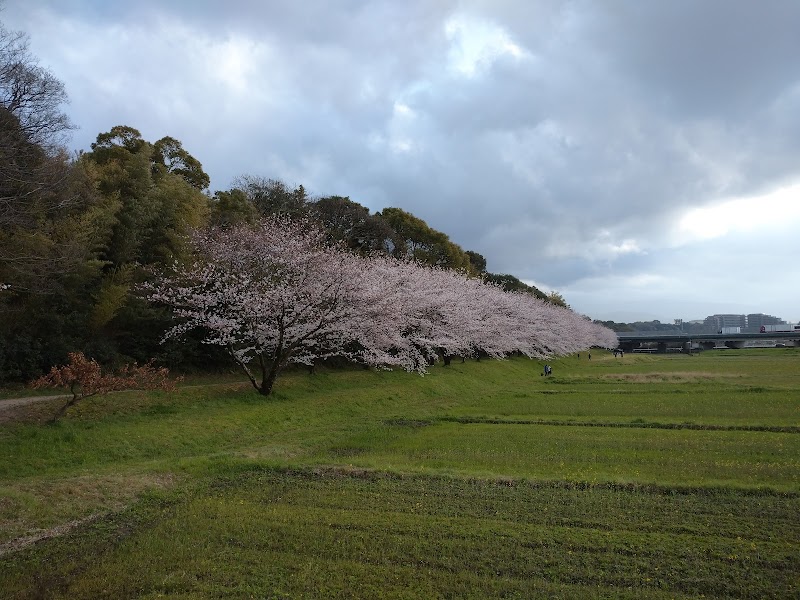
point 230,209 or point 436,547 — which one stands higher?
point 230,209

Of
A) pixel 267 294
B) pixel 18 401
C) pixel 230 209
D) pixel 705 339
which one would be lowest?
pixel 18 401

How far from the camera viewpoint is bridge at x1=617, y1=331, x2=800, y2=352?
10396cm

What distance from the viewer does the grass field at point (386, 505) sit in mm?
5938

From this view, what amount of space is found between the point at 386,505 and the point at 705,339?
127471 mm

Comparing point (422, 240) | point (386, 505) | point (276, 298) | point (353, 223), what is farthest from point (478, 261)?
point (386, 505)

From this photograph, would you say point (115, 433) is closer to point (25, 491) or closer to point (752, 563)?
point (25, 491)

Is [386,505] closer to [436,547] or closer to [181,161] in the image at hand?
[436,547]

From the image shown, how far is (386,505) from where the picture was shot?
854 centimetres

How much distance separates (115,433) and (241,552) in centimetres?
853

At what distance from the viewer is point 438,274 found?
38219 mm

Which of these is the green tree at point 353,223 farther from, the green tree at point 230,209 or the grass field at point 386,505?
the grass field at point 386,505

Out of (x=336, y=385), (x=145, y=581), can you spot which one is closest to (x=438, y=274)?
(x=336, y=385)

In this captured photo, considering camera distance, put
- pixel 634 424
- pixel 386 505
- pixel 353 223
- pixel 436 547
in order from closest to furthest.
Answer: pixel 436 547 → pixel 386 505 → pixel 634 424 → pixel 353 223

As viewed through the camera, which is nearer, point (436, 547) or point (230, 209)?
point (436, 547)
